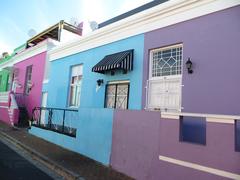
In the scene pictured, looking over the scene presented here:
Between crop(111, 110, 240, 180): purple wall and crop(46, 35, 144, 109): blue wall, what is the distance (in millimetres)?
1889

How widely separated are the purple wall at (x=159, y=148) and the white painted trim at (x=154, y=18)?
3.28 m

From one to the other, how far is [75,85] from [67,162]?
5330mm

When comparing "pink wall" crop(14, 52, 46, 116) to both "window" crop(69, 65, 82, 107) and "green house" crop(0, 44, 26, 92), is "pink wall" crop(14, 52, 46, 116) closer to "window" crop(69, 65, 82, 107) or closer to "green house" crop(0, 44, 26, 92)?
"window" crop(69, 65, 82, 107)

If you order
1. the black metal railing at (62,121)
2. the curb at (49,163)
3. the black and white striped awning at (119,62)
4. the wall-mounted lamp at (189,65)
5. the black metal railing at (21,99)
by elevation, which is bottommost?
the curb at (49,163)

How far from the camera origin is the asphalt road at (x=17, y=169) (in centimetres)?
589

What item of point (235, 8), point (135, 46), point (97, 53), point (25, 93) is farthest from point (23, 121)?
point (235, 8)

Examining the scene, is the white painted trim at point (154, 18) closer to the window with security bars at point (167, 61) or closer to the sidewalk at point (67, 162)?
the window with security bars at point (167, 61)

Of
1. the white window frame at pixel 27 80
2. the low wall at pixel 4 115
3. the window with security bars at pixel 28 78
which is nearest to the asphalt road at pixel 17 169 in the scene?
the low wall at pixel 4 115

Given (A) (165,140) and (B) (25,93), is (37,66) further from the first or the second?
(A) (165,140)

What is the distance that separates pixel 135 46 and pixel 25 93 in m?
12.4

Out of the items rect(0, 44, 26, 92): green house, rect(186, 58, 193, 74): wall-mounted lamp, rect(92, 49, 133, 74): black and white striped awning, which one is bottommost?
rect(186, 58, 193, 74): wall-mounted lamp

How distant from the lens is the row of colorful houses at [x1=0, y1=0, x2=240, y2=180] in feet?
15.0

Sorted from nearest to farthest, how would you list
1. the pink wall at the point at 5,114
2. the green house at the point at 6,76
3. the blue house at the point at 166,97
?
the blue house at the point at 166,97 < the pink wall at the point at 5,114 < the green house at the point at 6,76

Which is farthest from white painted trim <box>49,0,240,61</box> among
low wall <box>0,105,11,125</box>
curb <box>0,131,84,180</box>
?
low wall <box>0,105,11,125</box>
